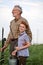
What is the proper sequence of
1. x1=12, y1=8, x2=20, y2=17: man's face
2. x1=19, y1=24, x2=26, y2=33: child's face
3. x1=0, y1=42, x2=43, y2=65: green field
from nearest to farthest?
x1=19, y1=24, x2=26, y2=33: child's face < x1=12, y1=8, x2=20, y2=17: man's face < x1=0, y1=42, x2=43, y2=65: green field

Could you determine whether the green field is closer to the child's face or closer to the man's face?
the man's face

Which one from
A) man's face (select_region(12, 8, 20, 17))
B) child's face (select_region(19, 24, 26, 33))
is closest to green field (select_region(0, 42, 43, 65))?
man's face (select_region(12, 8, 20, 17))

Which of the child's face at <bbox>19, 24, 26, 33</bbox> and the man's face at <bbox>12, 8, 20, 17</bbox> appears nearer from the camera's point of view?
the child's face at <bbox>19, 24, 26, 33</bbox>

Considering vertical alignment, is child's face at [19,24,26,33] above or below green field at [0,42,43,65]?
above

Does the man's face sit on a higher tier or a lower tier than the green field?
higher

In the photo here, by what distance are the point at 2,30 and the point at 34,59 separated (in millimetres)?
1187

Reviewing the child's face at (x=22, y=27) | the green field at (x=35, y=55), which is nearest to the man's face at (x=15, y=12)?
the child's face at (x=22, y=27)

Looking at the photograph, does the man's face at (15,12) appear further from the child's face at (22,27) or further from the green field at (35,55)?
the green field at (35,55)

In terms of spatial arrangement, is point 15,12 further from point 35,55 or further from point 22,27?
point 35,55

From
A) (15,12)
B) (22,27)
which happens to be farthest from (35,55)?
(22,27)

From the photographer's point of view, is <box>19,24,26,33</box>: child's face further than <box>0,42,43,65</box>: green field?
No

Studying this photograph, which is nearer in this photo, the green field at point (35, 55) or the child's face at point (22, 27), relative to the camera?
the child's face at point (22, 27)

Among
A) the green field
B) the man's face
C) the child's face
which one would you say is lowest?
the green field

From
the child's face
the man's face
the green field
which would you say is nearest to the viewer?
the child's face
